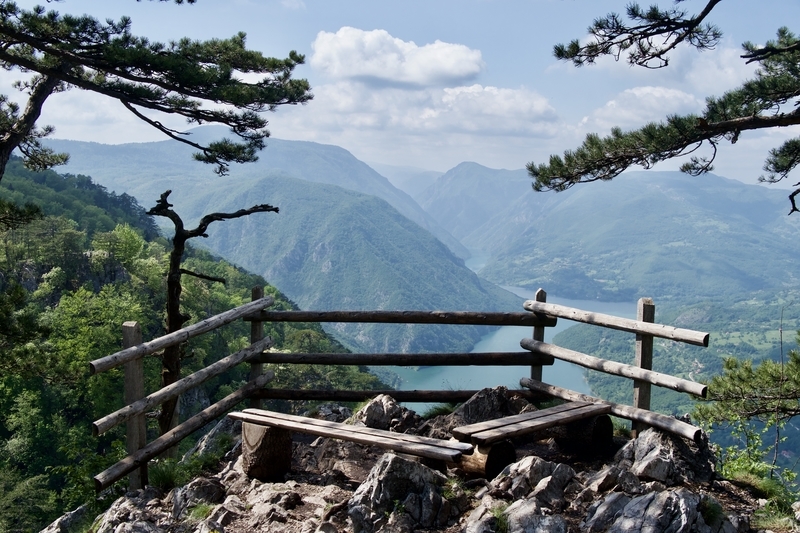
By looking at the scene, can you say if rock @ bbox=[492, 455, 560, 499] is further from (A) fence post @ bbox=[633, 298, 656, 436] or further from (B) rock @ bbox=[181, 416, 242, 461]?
(B) rock @ bbox=[181, 416, 242, 461]

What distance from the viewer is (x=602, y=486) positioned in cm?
466

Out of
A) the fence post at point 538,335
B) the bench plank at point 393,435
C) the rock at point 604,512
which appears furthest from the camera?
the fence post at point 538,335

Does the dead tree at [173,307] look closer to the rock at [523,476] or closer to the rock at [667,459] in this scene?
the rock at [523,476]

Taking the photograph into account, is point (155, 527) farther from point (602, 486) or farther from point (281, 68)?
point (281, 68)

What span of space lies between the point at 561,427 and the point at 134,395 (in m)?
3.71

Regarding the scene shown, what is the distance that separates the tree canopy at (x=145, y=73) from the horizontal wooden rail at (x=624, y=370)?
4690 mm

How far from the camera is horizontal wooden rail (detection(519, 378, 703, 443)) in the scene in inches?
200

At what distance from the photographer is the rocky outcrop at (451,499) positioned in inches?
159

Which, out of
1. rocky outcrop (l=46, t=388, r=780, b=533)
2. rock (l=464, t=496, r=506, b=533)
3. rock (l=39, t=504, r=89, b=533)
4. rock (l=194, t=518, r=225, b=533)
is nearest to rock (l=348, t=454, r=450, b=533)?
rocky outcrop (l=46, t=388, r=780, b=533)

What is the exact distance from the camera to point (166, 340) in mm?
5676

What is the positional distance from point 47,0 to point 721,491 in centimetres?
886

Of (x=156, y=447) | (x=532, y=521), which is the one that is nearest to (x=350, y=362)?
(x=156, y=447)

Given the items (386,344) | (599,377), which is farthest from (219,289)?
(386,344)

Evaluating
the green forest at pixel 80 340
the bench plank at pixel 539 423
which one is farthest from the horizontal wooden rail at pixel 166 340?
the green forest at pixel 80 340
